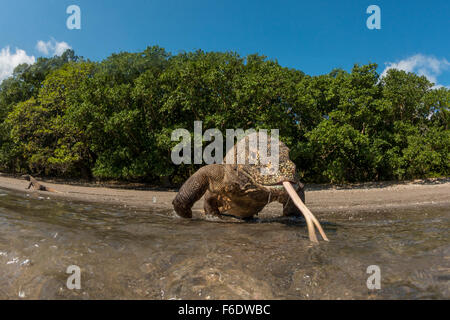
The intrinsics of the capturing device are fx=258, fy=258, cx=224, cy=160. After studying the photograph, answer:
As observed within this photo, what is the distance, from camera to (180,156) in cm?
1908

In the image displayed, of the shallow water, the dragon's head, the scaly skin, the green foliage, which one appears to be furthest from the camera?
the green foliage

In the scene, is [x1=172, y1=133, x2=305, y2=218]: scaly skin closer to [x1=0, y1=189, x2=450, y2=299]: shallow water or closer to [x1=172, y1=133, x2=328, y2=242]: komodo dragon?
[x1=172, y1=133, x2=328, y2=242]: komodo dragon

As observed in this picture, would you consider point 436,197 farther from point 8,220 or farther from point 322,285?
point 8,220

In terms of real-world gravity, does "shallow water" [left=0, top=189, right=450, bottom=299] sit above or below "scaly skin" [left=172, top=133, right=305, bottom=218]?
below

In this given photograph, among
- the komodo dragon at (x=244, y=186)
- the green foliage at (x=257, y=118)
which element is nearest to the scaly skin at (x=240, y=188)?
the komodo dragon at (x=244, y=186)

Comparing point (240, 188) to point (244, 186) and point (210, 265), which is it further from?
point (210, 265)

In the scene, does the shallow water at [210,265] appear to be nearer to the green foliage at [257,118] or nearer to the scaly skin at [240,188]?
the scaly skin at [240,188]

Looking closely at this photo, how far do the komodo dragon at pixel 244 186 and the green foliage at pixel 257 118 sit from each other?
11930 mm

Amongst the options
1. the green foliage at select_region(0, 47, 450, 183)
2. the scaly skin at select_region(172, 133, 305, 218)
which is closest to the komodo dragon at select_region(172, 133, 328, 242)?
the scaly skin at select_region(172, 133, 305, 218)

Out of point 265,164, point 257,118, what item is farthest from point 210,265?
point 257,118

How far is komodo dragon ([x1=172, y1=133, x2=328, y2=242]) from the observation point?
4.78 m

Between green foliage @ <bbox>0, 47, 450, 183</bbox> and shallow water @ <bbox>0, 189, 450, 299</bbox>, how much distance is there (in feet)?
→ 46.1
